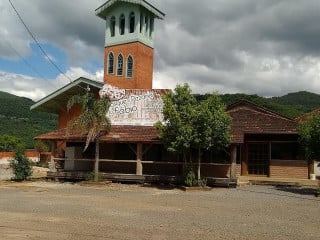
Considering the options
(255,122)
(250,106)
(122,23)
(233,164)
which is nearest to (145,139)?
(233,164)

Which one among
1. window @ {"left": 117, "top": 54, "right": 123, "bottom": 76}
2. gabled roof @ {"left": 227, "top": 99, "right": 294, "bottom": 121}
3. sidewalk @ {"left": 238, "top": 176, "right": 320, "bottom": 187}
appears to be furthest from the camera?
window @ {"left": 117, "top": 54, "right": 123, "bottom": 76}

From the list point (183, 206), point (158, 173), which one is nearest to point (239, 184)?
point (158, 173)

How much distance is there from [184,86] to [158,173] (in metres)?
6.32

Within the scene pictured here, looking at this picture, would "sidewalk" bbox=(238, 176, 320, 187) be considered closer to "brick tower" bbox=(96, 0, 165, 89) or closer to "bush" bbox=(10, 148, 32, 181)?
"brick tower" bbox=(96, 0, 165, 89)

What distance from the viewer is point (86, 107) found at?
928 inches

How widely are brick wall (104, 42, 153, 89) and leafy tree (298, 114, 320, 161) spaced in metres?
12.9

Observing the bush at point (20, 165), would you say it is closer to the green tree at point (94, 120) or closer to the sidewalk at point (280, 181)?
the green tree at point (94, 120)

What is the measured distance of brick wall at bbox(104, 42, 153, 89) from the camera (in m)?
29.8

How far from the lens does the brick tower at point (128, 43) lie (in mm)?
29953

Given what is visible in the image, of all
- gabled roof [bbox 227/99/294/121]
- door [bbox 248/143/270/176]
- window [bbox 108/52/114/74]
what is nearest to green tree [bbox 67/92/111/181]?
window [bbox 108/52/114/74]

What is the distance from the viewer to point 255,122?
83.4 ft

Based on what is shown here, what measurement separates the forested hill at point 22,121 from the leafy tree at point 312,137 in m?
63.6

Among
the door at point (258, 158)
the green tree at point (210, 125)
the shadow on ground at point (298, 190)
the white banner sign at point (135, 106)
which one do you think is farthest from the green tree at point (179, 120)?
the door at point (258, 158)

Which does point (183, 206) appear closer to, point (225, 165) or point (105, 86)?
point (225, 165)
